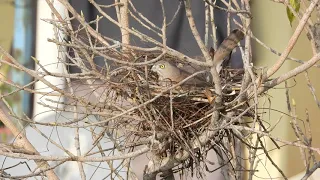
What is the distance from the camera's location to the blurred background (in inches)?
86.5

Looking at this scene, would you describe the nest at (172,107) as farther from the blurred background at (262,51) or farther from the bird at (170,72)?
Answer: the blurred background at (262,51)

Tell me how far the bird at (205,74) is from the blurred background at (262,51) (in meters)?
0.74

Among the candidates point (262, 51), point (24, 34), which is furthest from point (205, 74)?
point (24, 34)

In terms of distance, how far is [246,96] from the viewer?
103 cm

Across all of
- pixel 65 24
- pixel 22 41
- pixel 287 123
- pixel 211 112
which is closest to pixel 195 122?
pixel 211 112

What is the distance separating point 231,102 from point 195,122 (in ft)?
0.34

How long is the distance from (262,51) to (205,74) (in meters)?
1.07

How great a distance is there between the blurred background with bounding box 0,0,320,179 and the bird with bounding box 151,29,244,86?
74 centimetres

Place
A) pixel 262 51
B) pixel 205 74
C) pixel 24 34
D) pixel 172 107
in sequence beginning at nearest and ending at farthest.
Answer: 1. pixel 172 107
2. pixel 205 74
3. pixel 262 51
4. pixel 24 34

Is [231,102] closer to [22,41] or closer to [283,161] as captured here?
[283,161]

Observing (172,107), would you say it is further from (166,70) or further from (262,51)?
(262,51)

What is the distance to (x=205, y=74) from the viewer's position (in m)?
1.27

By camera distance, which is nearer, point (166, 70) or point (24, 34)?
point (166, 70)

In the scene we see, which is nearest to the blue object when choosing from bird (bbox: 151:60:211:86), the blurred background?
the blurred background
